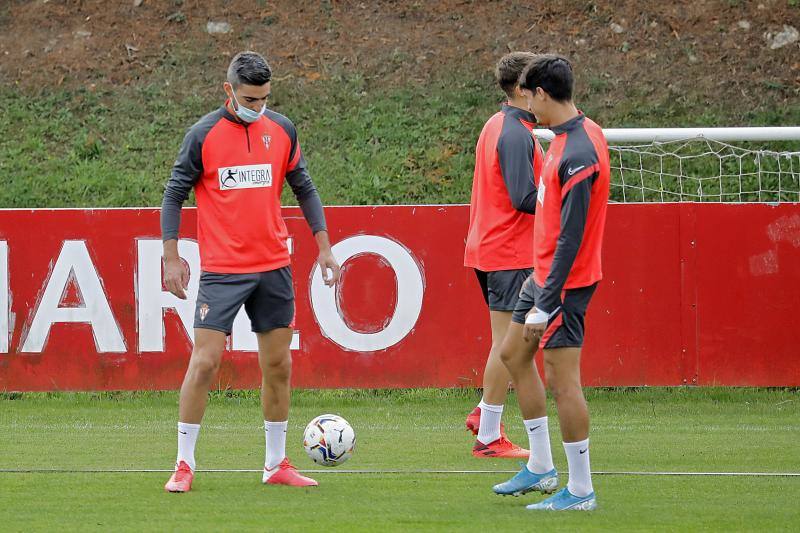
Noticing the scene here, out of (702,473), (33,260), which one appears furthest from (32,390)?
(702,473)

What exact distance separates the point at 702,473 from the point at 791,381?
13.1 feet

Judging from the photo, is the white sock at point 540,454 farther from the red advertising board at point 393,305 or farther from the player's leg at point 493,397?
the red advertising board at point 393,305

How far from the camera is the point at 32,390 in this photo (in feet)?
34.3

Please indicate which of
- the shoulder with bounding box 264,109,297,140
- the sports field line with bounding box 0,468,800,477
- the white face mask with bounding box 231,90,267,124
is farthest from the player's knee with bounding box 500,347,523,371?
the white face mask with bounding box 231,90,267,124

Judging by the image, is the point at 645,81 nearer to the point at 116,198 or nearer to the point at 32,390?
the point at 116,198

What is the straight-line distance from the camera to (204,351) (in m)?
6.27

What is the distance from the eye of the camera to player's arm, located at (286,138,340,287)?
21.7 feet

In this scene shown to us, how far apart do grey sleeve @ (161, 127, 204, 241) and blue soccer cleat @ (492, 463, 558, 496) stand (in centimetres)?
207

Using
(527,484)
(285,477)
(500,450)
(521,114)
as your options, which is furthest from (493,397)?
(521,114)

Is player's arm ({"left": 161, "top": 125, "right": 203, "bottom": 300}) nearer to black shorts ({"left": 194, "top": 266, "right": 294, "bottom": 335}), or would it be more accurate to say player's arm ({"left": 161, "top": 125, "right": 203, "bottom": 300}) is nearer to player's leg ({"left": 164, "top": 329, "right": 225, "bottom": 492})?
black shorts ({"left": 194, "top": 266, "right": 294, "bottom": 335})

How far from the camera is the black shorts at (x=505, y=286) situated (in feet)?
23.5

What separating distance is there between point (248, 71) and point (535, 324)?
1979 mm

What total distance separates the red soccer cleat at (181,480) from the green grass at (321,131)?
8779mm

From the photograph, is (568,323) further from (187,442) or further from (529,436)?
(187,442)
